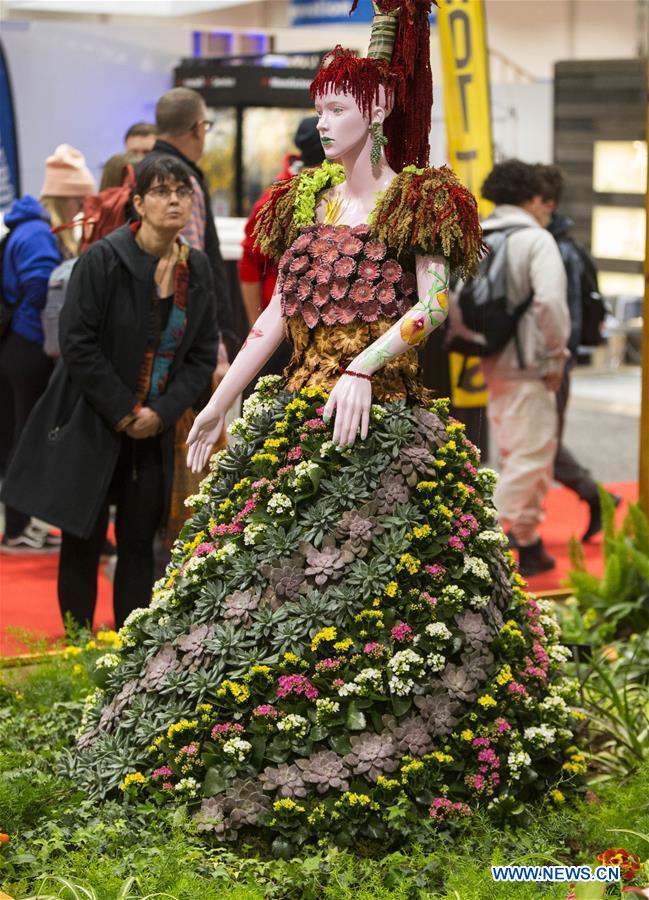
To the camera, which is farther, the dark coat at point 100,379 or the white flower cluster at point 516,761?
the dark coat at point 100,379

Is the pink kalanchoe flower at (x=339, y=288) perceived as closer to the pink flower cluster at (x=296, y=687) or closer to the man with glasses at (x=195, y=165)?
the man with glasses at (x=195, y=165)

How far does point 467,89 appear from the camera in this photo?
237 inches

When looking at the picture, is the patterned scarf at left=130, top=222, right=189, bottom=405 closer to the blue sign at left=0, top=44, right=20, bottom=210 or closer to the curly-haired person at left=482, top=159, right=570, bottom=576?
the curly-haired person at left=482, top=159, right=570, bottom=576

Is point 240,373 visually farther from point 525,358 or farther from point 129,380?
Answer: point 525,358

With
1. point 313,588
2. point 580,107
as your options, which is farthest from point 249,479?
Result: point 580,107

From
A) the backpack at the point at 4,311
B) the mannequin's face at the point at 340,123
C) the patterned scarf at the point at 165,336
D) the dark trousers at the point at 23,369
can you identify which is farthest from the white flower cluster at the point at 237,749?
the backpack at the point at 4,311

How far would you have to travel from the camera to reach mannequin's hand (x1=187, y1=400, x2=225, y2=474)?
11.8 ft

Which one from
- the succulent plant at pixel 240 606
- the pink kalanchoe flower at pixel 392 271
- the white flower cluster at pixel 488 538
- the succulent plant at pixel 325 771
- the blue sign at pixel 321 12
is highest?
the blue sign at pixel 321 12

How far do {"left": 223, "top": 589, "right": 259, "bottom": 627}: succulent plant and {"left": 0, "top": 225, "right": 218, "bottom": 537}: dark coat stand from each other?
78 centimetres

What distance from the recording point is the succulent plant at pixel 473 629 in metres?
3.42

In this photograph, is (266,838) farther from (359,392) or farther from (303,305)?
(303,305)

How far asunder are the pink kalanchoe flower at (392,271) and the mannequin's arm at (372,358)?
3.6 inches

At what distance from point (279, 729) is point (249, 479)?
2.04ft

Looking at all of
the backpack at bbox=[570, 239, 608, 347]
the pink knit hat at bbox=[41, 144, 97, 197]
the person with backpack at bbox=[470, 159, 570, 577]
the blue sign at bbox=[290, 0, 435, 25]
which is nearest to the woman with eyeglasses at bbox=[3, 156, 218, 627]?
the pink knit hat at bbox=[41, 144, 97, 197]
